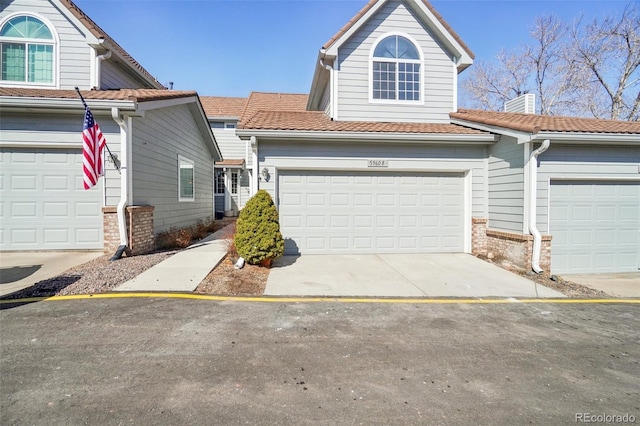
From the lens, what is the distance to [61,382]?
285cm

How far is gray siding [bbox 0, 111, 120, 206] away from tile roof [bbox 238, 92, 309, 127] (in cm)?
1352

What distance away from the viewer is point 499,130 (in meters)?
8.13

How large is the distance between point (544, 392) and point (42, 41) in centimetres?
1333

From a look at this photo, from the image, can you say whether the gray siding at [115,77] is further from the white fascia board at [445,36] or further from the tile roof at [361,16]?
the white fascia board at [445,36]

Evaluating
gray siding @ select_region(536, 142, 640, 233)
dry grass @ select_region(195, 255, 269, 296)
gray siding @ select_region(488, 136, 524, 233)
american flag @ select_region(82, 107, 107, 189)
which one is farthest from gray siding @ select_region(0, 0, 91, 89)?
gray siding @ select_region(536, 142, 640, 233)

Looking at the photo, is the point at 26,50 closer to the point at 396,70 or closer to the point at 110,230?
the point at 110,230

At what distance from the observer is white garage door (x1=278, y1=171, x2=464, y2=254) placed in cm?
858

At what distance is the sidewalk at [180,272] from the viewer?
18.2 ft

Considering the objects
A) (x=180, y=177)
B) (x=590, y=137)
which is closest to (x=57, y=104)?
(x=180, y=177)

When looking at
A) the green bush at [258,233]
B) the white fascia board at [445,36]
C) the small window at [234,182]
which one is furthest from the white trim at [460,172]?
the small window at [234,182]

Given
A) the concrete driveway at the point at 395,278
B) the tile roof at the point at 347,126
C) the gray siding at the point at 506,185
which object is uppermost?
the tile roof at the point at 347,126

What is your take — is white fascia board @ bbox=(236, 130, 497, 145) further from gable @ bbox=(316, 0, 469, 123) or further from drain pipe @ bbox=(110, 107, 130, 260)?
drain pipe @ bbox=(110, 107, 130, 260)

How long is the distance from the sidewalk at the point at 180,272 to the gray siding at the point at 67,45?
5.86 metres

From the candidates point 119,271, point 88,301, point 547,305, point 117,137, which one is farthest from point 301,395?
point 117,137
